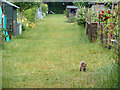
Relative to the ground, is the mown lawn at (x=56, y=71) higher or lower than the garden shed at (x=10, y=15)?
lower

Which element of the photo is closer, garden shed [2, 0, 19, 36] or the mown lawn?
the mown lawn

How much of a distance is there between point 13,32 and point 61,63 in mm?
9542

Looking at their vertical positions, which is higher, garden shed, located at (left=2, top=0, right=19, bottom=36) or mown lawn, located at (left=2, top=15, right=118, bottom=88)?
garden shed, located at (left=2, top=0, right=19, bottom=36)

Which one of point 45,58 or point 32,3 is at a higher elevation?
point 32,3

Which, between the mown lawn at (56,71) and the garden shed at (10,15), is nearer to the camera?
the mown lawn at (56,71)

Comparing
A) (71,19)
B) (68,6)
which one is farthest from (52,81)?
(68,6)

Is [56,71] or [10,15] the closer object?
[56,71]

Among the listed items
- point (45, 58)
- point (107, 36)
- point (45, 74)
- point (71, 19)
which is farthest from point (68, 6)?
point (45, 74)

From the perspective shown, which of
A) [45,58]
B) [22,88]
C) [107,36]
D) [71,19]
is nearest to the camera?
[22,88]

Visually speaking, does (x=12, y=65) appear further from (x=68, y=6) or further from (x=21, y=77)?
(x=68, y=6)

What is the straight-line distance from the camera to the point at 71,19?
3262 centimetres

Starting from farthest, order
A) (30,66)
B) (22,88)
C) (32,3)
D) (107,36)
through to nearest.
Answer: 1. (32,3)
2. (107,36)
3. (30,66)
4. (22,88)

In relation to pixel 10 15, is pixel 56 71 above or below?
below

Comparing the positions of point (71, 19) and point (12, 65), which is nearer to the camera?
point (12, 65)
